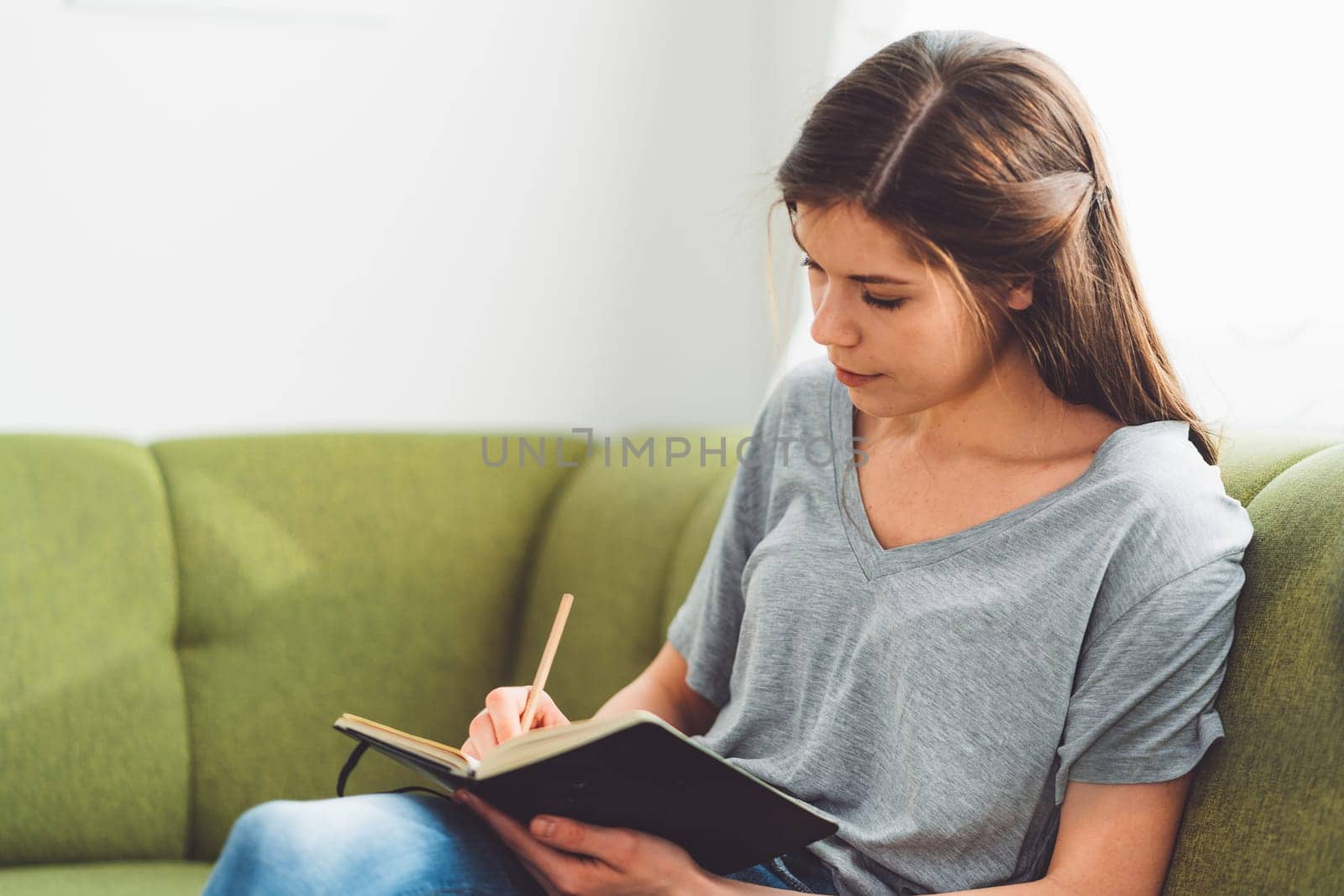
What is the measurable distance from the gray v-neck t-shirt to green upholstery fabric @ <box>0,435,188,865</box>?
2.69ft

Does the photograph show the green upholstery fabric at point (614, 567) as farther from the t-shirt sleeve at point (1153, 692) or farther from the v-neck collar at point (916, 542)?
the t-shirt sleeve at point (1153, 692)

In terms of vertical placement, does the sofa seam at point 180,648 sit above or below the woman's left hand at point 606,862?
below

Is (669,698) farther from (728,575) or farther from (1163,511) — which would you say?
(1163,511)

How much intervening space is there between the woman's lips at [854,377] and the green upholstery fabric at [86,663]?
0.99 meters

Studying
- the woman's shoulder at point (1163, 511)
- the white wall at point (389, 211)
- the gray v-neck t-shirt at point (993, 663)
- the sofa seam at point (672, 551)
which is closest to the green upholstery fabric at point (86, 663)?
the white wall at point (389, 211)

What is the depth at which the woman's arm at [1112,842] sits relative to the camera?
83 cm

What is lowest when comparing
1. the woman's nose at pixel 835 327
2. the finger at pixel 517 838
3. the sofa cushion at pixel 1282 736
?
the finger at pixel 517 838

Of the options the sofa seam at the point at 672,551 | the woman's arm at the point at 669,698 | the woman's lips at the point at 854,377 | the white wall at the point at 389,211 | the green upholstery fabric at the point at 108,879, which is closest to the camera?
the woman's lips at the point at 854,377

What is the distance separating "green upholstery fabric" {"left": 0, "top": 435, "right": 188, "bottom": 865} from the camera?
148 centimetres

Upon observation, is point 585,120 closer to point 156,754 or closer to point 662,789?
point 156,754

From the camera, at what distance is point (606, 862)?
2.87 ft

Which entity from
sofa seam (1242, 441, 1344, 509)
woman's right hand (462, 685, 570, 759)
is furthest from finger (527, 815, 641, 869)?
sofa seam (1242, 441, 1344, 509)

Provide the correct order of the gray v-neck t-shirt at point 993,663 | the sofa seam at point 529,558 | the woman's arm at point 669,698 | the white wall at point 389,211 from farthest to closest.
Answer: the white wall at point 389,211
the sofa seam at point 529,558
the woman's arm at point 669,698
the gray v-neck t-shirt at point 993,663

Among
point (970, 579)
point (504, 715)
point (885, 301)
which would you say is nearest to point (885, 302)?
point (885, 301)
